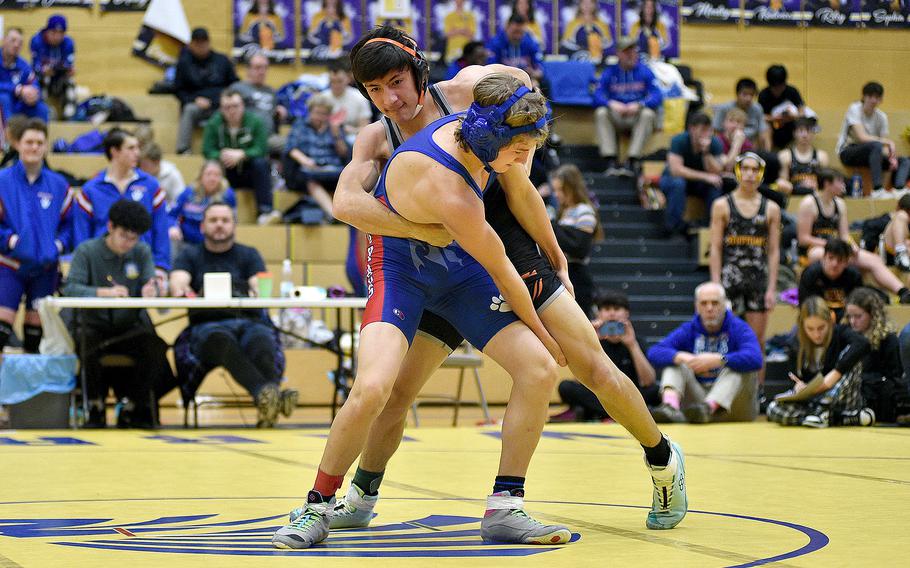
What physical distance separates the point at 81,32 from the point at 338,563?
12.7 m

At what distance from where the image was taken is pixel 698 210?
12.2 metres

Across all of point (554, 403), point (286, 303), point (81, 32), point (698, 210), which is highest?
point (81, 32)

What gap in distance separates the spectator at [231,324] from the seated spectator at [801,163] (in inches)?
241

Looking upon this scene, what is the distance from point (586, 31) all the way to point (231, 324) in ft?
26.7

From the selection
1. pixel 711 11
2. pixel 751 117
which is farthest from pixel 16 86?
pixel 711 11

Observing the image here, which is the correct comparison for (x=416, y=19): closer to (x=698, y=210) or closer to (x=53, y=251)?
(x=698, y=210)


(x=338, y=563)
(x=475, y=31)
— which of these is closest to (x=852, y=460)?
(x=338, y=563)

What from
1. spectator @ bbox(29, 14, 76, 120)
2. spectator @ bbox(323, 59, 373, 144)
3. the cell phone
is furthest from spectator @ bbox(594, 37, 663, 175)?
spectator @ bbox(29, 14, 76, 120)

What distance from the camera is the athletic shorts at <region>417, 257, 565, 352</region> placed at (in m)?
3.68

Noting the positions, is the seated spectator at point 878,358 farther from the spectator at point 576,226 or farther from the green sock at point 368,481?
the green sock at point 368,481

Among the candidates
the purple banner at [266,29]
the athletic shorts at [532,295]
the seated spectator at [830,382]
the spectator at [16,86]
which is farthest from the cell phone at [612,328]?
the purple banner at [266,29]

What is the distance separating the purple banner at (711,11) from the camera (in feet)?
51.4

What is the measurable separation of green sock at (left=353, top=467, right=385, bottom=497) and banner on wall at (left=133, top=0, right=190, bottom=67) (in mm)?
11258

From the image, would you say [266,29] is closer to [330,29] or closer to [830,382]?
[330,29]
